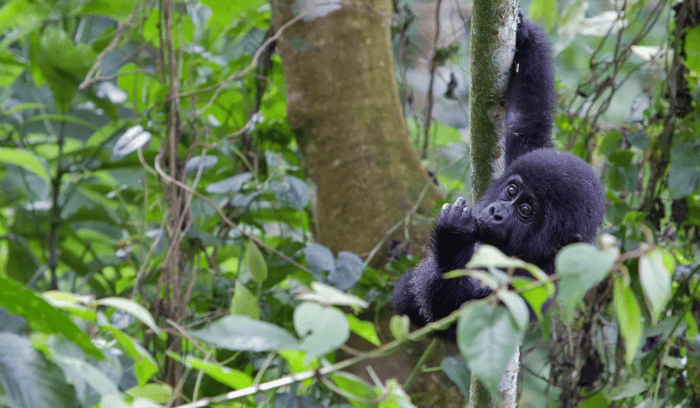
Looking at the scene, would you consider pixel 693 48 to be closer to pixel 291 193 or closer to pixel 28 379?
pixel 291 193

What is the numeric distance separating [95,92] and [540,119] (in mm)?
3049

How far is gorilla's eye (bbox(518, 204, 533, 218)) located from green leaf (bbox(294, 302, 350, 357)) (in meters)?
1.72

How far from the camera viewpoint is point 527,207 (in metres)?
2.52

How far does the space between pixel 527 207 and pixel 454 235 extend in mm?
291

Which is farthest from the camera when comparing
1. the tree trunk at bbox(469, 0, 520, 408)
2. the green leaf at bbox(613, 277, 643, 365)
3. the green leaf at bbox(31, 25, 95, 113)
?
the green leaf at bbox(31, 25, 95, 113)

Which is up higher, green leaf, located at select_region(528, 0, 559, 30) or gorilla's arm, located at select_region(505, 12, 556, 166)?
green leaf, located at select_region(528, 0, 559, 30)

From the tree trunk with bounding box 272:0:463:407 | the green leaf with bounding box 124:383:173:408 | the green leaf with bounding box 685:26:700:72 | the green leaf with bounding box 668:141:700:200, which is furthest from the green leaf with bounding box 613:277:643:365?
the green leaf with bounding box 685:26:700:72

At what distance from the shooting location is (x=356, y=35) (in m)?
3.48

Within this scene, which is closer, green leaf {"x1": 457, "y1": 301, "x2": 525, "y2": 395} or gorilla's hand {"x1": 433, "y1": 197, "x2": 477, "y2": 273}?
green leaf {"x1": 457, "y1": 301, "x2": 525, "y2": 395}

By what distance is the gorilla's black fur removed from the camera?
2434mm

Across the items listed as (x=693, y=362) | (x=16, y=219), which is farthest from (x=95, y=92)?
(x=693, y=362)

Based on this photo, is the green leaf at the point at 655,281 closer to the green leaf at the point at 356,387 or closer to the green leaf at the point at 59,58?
the green leaf at the point at 356,387

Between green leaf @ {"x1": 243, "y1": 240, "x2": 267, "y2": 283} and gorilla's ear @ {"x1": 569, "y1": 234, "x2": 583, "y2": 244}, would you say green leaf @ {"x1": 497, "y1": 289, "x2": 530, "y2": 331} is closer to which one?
gorilla's ear @ {"x1": 569, "y1": 234, "x2": 583, "y2": 244}

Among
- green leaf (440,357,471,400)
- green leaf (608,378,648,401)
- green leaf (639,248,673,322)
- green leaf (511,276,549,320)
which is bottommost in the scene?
green leaf (608,378,648,401)
